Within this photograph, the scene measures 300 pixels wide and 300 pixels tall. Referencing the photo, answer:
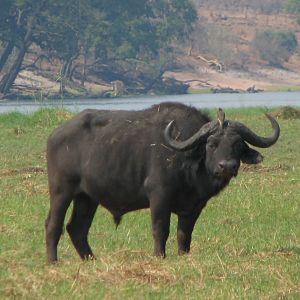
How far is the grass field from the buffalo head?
0.68 meters

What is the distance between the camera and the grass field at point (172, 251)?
7.59 m

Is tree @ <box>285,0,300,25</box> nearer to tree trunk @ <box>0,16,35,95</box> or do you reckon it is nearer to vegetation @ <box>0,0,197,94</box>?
vegetation @ <box>0,0,197,94</box>

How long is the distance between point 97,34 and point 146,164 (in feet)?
183

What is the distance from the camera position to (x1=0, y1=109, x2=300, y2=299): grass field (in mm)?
7594

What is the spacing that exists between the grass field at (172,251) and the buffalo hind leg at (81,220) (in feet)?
0.64

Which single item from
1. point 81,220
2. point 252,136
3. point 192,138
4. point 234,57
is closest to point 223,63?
point 234,57

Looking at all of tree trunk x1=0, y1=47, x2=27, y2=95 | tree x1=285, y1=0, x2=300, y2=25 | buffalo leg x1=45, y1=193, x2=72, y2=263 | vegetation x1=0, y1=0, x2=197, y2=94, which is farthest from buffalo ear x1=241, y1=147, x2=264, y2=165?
tree x1=285, y1=0, x2=300, y2=25

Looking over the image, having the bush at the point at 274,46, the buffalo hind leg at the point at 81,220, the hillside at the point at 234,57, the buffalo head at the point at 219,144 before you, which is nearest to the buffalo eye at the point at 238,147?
the buffalo head at the point at 219,144

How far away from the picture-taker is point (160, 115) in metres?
9.54

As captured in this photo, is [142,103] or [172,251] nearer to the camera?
[172,251]

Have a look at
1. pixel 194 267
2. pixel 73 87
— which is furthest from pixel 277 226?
pixel 73 87

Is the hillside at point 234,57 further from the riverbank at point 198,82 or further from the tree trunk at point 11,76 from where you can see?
the tree trunk at point 11,76

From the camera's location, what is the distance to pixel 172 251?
983 cm

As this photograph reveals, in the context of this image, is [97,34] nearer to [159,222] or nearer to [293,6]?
[293,6]
